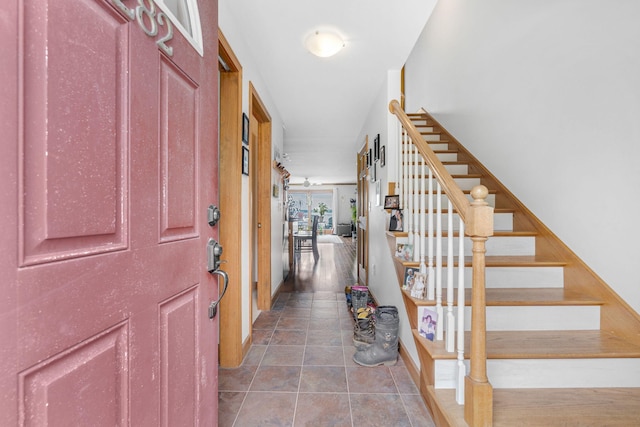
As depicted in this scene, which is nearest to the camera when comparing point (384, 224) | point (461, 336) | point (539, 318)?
point (461, 336)

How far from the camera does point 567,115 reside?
1.76 m

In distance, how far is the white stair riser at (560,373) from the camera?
131 cm

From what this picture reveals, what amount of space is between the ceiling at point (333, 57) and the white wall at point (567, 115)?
0.80 m

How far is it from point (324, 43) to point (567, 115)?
167 cm

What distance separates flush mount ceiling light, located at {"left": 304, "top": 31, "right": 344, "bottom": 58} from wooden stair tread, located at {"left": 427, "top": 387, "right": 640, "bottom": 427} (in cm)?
231

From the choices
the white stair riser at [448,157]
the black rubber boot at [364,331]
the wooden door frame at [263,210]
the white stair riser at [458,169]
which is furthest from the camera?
the wooden door frame at [263,210]

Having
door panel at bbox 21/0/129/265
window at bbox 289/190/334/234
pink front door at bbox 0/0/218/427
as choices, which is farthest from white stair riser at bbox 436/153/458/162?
window at bbox 289/190/334/234

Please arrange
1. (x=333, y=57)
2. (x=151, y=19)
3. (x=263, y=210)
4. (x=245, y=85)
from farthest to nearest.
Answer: (x=263, y=210)
(x=333, y=57)
(x=245, y=85)
(x=151, y=19)

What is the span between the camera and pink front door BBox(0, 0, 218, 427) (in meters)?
0.42

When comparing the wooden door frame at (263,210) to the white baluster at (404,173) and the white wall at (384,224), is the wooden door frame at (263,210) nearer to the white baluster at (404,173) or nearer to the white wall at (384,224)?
the white wall at (384,224)

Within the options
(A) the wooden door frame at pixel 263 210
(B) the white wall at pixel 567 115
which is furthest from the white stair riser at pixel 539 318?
(A) the wooden door frame at pixel 263 210

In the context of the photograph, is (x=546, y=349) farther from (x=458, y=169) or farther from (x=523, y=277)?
(x=458, y=169)

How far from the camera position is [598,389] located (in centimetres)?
132

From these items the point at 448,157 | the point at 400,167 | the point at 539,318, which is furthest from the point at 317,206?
the point at 539,318
